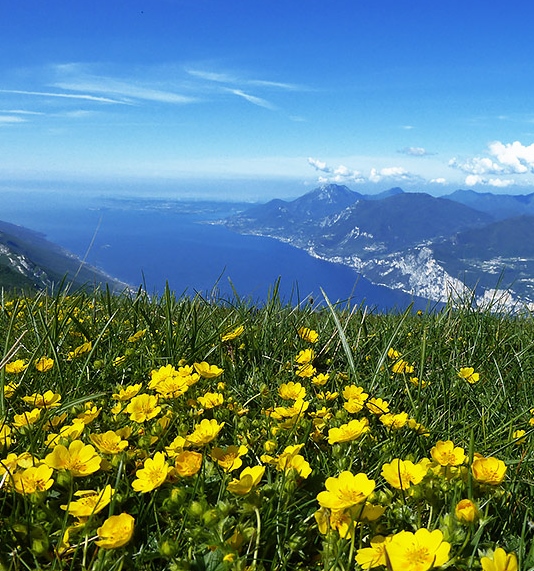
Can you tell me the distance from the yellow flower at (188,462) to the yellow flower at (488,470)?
0.77 meters

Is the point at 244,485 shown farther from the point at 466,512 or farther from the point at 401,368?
the point at 401,368

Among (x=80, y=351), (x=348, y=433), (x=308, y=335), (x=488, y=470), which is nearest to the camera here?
(x=488, y=470)

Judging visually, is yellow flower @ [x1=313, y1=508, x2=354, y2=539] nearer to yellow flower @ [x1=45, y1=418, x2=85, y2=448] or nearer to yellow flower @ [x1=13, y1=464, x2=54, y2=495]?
yellow flower @ [x1=13, y1=464, x2=54, y2=495]

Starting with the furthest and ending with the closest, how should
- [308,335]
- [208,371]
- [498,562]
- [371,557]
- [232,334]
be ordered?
[308,335], [232,334], [208,371], [371,557], [498,562]

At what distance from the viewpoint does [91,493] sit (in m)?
1.43

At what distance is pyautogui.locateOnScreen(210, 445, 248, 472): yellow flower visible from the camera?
1551 millimetres

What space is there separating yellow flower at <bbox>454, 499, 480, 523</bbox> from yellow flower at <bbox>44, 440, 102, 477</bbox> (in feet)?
3.30

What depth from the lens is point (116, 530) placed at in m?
1.23

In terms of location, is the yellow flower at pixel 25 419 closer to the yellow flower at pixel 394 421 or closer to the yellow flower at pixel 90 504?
the yellow flower at pixel 90 504

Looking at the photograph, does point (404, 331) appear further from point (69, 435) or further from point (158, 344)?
point (69, 435)

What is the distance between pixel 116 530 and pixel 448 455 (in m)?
0.96

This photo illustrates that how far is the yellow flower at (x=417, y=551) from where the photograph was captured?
1.06 meters

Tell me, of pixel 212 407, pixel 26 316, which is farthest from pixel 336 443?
pixel 26 316

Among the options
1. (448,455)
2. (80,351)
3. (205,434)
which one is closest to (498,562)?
(448,455)
